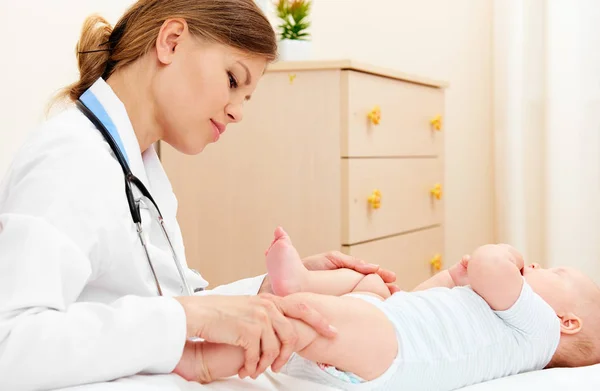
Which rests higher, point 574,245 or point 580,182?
point 580,182

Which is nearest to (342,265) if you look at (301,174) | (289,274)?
(289,274)

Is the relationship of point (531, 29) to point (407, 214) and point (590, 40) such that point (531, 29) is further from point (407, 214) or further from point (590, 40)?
point (407, 214)

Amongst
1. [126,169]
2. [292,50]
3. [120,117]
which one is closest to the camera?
[126,169]

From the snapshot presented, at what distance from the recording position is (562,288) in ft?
4.25

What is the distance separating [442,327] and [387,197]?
55.6 inches

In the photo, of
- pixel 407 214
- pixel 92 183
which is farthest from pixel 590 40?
pixel 92 183

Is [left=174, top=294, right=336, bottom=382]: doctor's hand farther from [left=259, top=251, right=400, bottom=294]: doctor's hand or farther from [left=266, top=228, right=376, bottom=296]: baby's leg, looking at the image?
[left=259, top=251, right=400, bottom=294]: doctor's hand

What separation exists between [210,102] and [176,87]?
0.21 ft

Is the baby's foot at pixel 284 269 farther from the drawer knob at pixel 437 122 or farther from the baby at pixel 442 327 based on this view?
the drawer knob at pixel 437 122

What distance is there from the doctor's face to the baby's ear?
66 cm

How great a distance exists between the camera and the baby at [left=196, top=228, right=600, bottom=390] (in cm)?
103

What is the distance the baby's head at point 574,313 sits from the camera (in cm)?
125

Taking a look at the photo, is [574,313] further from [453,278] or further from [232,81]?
[232,81]

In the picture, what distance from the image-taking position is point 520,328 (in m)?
1.17
